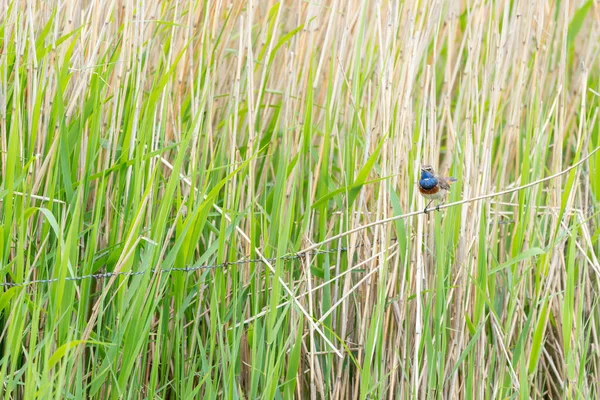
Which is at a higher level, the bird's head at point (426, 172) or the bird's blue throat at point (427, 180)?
the bird's head at point (426, 172)

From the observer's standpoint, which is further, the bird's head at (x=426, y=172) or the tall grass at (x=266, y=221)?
the bird's head at (x=426, y=172)

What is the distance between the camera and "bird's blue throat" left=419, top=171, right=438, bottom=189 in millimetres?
2439

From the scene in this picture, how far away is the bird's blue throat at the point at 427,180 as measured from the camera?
8.00 feet

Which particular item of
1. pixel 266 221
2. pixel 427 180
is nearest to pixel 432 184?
pixel 427 180

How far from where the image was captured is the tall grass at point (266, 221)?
2.21 metres

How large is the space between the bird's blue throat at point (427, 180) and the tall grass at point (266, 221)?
1.6 inches

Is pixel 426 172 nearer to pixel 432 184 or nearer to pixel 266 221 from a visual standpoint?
pixel 432 184

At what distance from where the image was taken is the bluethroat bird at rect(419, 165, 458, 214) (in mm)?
2434

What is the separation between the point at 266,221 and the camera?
8.03 ft

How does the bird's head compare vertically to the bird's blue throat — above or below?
above

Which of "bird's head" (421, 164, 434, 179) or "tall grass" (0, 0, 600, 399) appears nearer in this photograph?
"tall grass" (0, 0, 600, 399)

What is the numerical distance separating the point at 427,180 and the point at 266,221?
0.50 m

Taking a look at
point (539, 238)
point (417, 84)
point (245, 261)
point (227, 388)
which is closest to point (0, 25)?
point (245, 261)

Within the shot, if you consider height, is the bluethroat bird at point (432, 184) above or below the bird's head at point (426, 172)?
below
